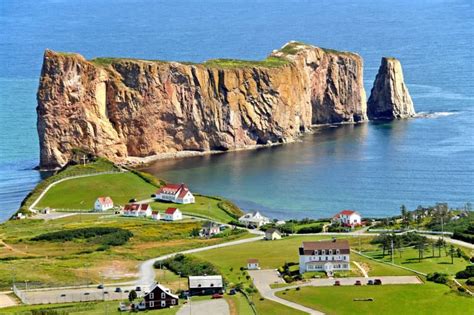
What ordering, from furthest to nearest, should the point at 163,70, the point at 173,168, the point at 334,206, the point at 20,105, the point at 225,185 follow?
the point at 20,105 → the point at 163,70 → the point at 173,168 → the point at 225,185 → the point at 334,206

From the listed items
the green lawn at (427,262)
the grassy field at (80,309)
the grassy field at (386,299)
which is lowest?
the grassy field at (386,299)

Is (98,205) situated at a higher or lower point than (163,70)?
lower

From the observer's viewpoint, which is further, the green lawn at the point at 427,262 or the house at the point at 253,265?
the house at the point at 253,265

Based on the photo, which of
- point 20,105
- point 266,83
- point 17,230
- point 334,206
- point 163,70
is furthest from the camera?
point 20,105

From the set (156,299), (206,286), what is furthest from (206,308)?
→ (206,286)

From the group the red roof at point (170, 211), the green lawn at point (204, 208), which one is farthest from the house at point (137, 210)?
the green lawn at point (204, 208)

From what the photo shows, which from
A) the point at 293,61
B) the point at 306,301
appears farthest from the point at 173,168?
the point at 306,301

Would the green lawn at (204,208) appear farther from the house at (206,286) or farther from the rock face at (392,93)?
the rock face at (392,93)

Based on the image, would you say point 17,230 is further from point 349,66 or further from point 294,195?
point 349,66
